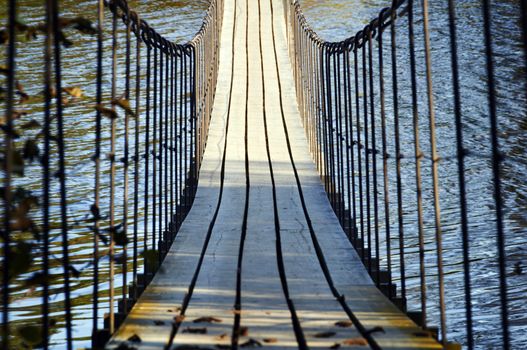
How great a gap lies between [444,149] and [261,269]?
5.92 metres

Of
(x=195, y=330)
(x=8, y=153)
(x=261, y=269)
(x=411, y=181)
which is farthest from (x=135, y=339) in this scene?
(x=411, y=181)

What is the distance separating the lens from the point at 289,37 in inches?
432

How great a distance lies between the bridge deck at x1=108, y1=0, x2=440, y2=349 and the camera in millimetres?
2330

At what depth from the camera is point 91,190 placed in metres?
7.73

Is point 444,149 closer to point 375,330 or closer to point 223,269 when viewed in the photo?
point 223,269

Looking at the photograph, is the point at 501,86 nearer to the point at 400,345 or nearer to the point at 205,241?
the point at 205,241

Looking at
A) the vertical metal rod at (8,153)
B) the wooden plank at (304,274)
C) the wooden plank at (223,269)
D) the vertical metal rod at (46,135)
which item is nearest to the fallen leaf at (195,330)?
the wooden plank at (223,269)

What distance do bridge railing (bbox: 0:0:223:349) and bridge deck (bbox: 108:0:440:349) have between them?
0.10 m

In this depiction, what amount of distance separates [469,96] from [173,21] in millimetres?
6461

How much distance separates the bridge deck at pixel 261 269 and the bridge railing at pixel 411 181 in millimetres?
93

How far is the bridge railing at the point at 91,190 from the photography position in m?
1.54

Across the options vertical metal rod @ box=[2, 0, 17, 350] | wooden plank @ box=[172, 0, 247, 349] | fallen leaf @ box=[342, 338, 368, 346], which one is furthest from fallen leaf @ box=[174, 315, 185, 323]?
vertical metal rod @ box=[2, 0, 17, 350]

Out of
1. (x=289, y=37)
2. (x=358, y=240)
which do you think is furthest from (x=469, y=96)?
(x=358, y=240)

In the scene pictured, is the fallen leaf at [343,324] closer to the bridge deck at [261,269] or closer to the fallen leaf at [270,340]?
the bridge deck at [261,269]
